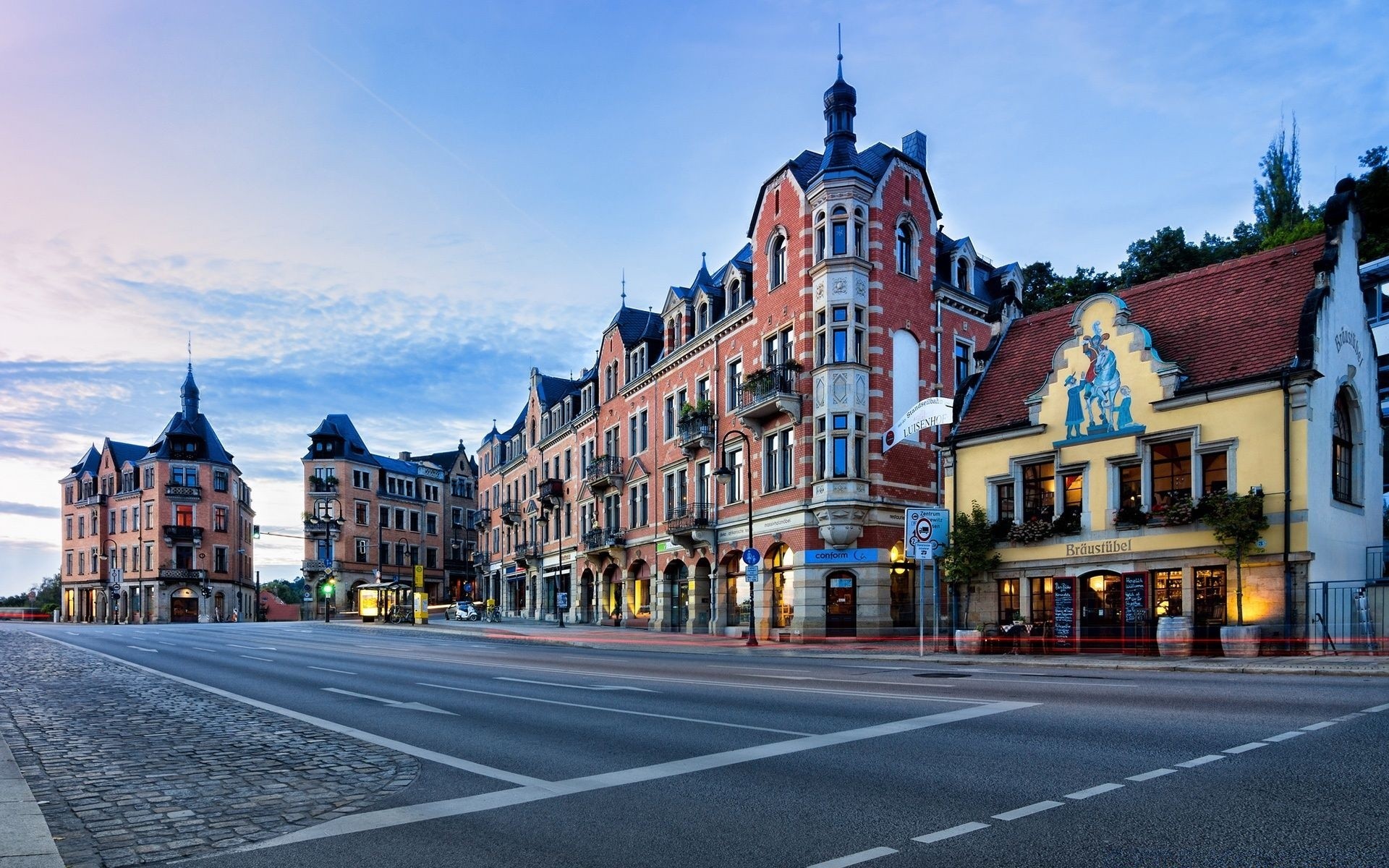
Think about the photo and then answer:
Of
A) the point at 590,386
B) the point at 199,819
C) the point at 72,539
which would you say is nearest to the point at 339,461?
the point at 72,539

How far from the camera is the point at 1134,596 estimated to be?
25.2 m

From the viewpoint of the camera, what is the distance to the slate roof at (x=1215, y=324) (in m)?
23.8

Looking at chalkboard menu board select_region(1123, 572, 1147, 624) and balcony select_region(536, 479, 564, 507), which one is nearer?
chalkboard menu board select_region(1123, 572, 1147, 624)

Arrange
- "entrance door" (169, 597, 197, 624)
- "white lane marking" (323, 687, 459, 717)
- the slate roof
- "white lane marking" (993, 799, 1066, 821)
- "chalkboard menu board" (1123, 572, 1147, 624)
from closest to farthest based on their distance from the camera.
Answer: "white lane marking" (993, 799, 1066, 821) < "white lane marking" (323, 687, 459, 717) < the slate roof < "chalkboard menu board" (1123, 572, 1147, 624) < "entrance door" (169, 597, 197, 624)

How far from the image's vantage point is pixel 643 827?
6.69 meters

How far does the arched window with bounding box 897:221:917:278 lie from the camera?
3791 centimetres

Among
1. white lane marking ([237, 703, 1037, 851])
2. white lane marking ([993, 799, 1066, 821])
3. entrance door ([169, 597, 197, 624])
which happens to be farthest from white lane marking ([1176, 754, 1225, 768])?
entrance door ([169, 597, 197, 624])

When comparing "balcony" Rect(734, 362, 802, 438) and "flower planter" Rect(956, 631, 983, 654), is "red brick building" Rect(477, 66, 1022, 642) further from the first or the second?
"flower planter" Rect(956, 631, 983, 654)

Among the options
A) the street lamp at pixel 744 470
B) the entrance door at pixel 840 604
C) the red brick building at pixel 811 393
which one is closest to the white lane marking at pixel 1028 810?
the red brick building at pixel 811 393

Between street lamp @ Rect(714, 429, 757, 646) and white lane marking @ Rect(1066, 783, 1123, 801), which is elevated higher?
street lamp @ Rect(714, 429, 757, 646)

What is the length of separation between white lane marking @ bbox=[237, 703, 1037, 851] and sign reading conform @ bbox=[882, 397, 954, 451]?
70.0 feet

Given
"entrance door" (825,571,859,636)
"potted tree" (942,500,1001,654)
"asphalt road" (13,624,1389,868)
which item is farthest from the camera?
"entrance door" (825,571,859,636)

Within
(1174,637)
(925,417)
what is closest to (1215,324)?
(1174,637)

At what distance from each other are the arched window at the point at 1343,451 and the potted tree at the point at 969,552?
27.6 feet
